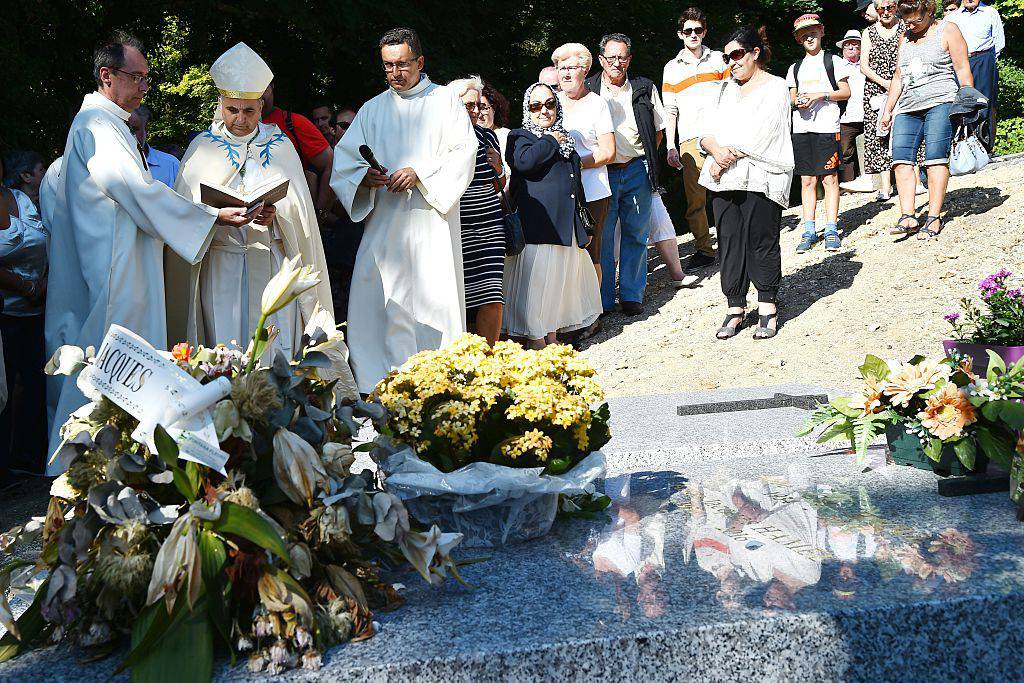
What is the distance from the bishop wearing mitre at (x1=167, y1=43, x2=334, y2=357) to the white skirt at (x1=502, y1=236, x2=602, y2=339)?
1965 millimetres

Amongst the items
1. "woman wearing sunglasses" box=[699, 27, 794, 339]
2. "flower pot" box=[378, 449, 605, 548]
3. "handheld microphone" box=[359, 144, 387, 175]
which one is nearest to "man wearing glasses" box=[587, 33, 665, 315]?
"woman wearing sunglasses" box=[699, 27, 794, 339]

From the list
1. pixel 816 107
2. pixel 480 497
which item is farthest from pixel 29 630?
pixel 816 107

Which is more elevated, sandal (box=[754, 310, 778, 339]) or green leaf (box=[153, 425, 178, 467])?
green leaf (box=[153, 425, 178, 467])

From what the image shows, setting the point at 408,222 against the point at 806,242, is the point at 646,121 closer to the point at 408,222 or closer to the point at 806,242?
the point at 806,242

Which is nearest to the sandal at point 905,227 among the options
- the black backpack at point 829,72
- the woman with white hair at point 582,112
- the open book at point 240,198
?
the black backpack at point 829,72

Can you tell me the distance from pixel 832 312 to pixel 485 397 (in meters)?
5.14

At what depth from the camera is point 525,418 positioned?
3.17 metres

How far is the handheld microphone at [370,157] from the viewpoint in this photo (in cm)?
588

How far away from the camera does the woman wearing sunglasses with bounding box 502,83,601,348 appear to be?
23.8ft

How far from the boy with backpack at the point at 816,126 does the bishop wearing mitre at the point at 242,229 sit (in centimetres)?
480

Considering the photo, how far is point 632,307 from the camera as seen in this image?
28.2 ft

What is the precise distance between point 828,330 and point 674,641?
5.51 meters

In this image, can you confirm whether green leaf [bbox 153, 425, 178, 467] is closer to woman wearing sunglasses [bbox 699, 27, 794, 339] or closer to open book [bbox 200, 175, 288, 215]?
open book [bbox 200, 175, 288, 215]

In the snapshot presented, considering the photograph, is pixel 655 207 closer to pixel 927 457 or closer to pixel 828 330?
pixel 828 330
